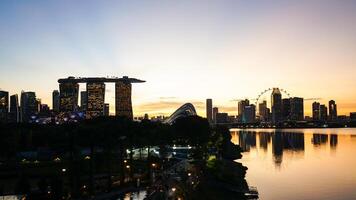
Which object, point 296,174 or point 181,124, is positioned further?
point 181,124

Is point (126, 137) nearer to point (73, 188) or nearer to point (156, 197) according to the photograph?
point (73, 188)

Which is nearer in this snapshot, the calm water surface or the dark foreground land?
the dark foreground land

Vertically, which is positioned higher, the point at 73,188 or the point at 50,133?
the point at 50,133

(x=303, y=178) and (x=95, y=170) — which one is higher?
(x=95, y=170)

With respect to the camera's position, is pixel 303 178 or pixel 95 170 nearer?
pixel 95 170

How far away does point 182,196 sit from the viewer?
39094 millimetres

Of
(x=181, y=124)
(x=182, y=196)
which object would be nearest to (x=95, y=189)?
(x=182, y=196)

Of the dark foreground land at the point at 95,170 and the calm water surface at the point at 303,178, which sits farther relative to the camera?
the calm water surface at the point at 303,178

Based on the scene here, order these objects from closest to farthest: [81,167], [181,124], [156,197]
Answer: [156,197], [81,167], [181,124]

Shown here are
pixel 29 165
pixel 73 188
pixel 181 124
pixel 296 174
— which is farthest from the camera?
pixel 181 124

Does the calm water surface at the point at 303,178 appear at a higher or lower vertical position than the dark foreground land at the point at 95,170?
lower

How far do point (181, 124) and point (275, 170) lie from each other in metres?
27.9

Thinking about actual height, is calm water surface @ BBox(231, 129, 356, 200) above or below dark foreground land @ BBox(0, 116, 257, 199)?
below

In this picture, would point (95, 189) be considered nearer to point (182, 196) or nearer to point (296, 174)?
point (182, 196)
